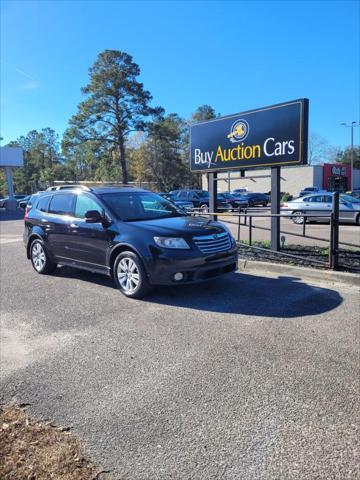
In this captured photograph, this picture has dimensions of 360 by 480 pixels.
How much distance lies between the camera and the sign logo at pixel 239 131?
30.6 ft

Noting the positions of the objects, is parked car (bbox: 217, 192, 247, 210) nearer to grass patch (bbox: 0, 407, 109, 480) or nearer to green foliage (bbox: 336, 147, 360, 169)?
grass patch (bbox: 0, 407, 109, 480)

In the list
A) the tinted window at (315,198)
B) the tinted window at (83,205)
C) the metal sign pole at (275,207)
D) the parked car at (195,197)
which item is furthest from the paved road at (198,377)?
the parked car at (195,197)

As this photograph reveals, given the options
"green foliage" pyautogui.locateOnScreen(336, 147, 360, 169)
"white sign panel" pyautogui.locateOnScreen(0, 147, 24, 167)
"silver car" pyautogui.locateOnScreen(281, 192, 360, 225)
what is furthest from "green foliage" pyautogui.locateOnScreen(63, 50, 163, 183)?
"green foliage" pyautogui.locateOnScreen(336, 147, 360, 169)

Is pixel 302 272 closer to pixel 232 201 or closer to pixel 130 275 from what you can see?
pixel 130 275

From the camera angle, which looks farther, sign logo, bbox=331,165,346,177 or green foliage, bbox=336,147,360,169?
green foliage, bbox=336,147,360,169

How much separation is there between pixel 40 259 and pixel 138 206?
255 centimetres

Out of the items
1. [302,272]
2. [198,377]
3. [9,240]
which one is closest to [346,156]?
[9,240]

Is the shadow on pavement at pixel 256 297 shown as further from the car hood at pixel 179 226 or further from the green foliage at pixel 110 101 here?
the green foliage at pixel 110 101

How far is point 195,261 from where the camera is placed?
5.75 metres

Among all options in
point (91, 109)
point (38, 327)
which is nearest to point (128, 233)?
point (38, 327)

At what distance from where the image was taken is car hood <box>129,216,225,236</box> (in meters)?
5.90

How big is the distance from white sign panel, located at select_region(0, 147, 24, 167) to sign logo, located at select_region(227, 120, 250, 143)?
3554 cm

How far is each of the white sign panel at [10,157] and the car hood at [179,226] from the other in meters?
37.9

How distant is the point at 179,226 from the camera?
241 inches
